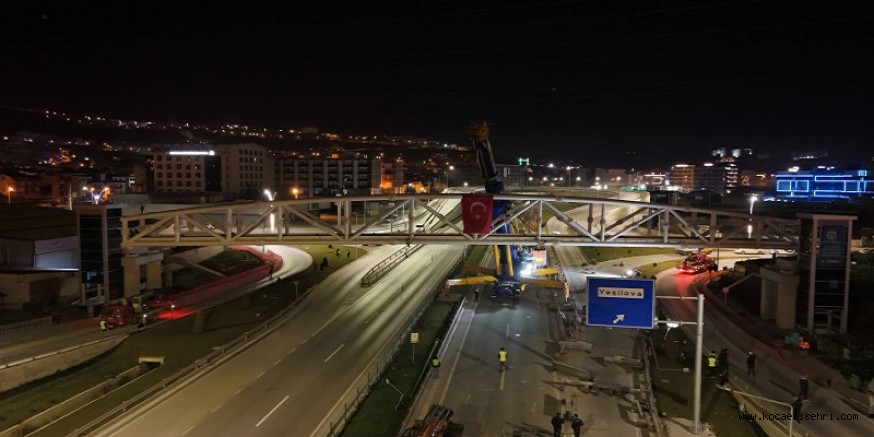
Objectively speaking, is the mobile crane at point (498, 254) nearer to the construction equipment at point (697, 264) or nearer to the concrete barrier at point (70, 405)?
the construction equipment at point (697, 264)

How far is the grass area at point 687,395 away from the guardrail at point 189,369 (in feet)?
62.3

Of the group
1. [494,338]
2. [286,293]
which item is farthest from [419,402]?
[286,293]

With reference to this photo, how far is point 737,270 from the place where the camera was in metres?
43.3

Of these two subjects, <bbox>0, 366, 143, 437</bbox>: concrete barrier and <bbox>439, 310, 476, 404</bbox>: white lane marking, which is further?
<bbox>439, 310, 476, 404</bbox>: white lane marking

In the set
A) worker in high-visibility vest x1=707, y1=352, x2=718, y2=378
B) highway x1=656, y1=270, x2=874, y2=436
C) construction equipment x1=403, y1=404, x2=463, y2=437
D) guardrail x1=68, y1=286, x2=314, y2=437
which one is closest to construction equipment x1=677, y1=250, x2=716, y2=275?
highway x1=656, y1=270, x2=874, y2=436

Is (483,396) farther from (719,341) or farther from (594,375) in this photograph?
(719,341)

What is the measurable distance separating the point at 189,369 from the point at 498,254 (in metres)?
25.1

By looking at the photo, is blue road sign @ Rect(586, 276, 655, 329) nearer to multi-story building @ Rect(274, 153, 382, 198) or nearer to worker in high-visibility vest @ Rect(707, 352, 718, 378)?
worker in high-visibility vest @ Rect(707, 352, 718, 378)

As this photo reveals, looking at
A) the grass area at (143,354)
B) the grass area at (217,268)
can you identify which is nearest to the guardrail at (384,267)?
the grass area at (143,354)

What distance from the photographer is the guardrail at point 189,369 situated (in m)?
18.9

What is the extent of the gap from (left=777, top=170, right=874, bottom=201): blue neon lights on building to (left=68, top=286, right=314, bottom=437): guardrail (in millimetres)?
99744

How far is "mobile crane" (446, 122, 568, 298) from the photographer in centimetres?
2944

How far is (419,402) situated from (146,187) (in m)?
138

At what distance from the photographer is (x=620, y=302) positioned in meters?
18.2
